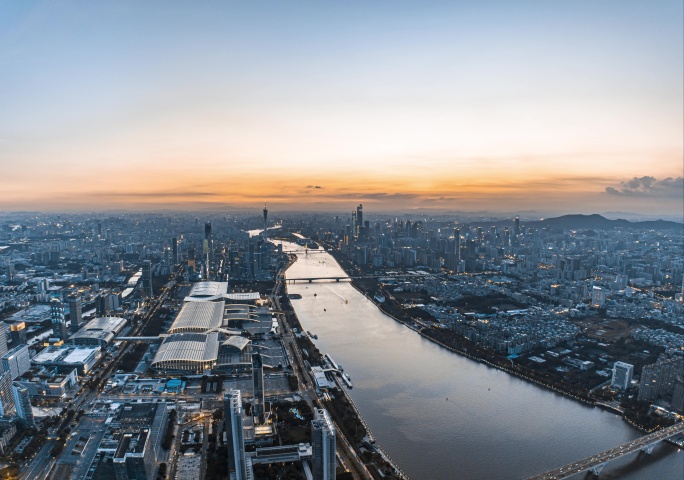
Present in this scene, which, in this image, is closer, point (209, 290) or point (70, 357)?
Answer: point (70, 357)

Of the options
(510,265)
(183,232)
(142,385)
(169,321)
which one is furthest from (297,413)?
(183,232)

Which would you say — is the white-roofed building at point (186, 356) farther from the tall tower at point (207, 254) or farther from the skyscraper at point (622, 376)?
the tall tower at point (207, 254)

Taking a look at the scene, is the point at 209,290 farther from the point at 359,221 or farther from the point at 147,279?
the point at 359,221

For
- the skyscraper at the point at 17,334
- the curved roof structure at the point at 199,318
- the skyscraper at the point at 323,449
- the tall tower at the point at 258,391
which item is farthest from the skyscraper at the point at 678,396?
the skyscraper at the point at 17,334

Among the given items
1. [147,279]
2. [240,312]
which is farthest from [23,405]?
[147,279]

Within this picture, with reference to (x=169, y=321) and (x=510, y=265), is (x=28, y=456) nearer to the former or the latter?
(x=169, y=321)

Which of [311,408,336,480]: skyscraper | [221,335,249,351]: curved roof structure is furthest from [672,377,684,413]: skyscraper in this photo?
[221,335,249,351]: curved roof structure
